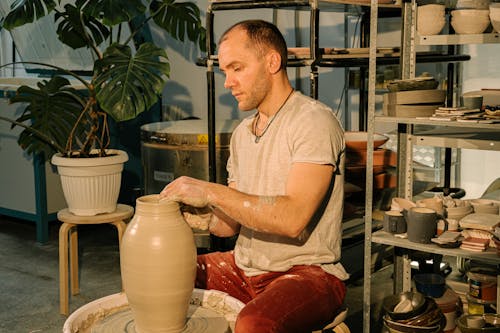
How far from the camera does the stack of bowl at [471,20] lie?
8.59 ft

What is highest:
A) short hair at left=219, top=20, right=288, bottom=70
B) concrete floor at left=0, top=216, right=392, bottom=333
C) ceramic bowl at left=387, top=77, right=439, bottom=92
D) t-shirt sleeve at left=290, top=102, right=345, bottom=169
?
short hair at left=219, top=20, right=288, bottom=70

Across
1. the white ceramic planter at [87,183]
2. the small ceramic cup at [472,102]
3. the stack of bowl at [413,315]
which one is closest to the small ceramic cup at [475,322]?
the stack of bowl at [413,315]

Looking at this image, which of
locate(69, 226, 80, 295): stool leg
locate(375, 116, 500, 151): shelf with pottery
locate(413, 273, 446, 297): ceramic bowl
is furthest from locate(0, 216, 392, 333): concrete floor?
locate(375, 116, 500, 151): shelf with pottery

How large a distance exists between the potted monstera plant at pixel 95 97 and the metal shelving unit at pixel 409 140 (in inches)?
49.8

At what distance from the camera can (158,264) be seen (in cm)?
190

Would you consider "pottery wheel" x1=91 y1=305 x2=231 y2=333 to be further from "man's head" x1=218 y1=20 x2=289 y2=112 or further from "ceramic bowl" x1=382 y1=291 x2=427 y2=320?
"ceramic bowl" x1=382 y1=291 x2=427 y2=320

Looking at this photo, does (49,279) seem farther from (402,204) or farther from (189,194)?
(189,194)

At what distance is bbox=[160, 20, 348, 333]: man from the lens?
1.99m

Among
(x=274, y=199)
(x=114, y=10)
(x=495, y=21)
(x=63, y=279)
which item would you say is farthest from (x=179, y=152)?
(x=274, y=199)

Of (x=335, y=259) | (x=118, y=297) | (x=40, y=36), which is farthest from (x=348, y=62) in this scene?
(x=40, y=36)

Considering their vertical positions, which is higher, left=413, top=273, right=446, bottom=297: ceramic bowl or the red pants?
the red pants

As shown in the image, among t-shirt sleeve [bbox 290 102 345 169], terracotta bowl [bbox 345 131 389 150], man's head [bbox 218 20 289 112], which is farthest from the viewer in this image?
terracotta bowl [bbox 345 131 389 150]

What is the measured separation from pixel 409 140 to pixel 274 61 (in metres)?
0.98

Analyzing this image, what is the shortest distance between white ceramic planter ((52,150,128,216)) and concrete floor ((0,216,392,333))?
1.55 feet
